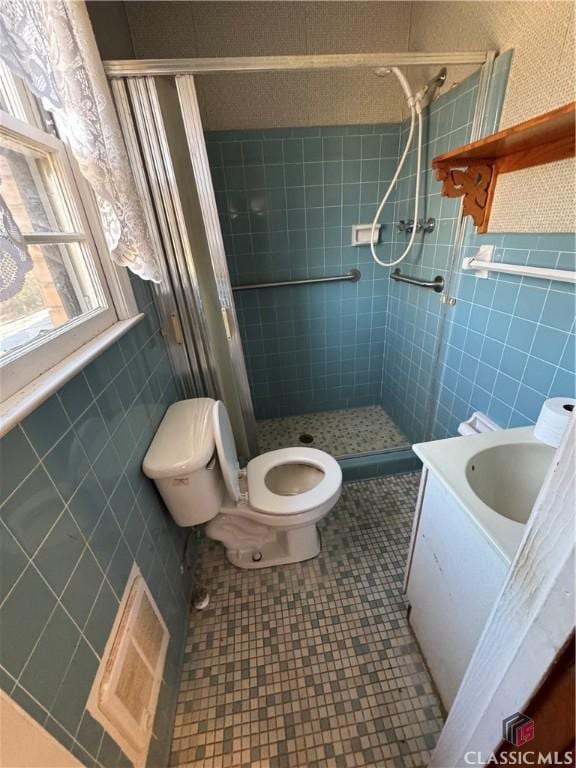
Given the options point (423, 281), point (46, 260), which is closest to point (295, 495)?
point (46, 260)

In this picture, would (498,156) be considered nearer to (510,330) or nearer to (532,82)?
(532,82)

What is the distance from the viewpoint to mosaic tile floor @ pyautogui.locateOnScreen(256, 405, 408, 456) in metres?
2.14

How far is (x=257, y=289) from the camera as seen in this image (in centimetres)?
206

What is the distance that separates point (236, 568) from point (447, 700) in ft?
2.94

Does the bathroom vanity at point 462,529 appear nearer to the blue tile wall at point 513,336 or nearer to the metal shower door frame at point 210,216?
the blue tile wall at point 513,336

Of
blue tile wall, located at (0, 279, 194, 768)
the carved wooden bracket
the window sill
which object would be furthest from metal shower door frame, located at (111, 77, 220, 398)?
the carved wooden bracket

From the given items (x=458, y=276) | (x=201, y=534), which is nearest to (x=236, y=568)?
(x=201, y=534)

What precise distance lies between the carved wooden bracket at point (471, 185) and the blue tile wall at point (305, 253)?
2.83ft

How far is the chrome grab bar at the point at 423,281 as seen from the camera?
1576 mm

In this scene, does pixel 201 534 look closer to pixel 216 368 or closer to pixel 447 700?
pixel 216 368

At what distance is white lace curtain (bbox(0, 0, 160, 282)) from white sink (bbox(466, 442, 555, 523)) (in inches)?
47.3

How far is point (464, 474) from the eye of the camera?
2.85 ft

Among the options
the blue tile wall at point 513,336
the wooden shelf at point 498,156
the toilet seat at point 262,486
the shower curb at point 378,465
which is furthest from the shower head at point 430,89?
the shower curb at point 378,465

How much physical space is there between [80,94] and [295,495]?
1378 millimetres
